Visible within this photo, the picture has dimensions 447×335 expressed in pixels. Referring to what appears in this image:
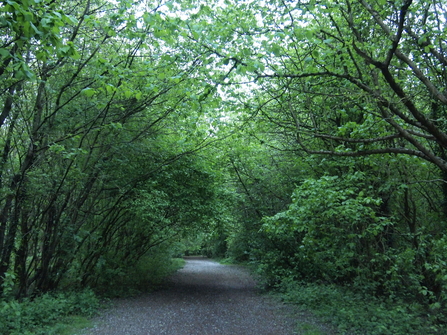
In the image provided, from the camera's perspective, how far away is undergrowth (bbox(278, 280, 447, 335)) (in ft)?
21.5

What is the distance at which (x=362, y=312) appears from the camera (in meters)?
7.77

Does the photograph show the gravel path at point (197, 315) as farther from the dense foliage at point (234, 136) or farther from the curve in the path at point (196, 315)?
the dense foliage at point (234, 136)

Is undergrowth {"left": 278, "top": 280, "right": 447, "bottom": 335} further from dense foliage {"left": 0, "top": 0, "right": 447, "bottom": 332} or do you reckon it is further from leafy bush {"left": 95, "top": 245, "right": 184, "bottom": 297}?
leafy bush {"left": 95, "top": 245, "right": 184, "bottom": 297}

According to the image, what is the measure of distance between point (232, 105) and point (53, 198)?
16.2ft

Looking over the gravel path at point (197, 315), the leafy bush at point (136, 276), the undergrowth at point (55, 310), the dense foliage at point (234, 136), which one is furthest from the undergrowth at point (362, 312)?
the leafy bush at point (136, 276)

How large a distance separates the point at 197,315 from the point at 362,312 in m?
4.20

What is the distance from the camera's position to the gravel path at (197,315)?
7594 mm

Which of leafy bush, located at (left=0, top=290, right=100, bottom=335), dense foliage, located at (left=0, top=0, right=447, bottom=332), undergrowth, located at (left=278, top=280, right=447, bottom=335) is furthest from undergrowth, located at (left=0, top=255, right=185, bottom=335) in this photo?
undergrowth, located at (left=278, top=280, right=447, bottom=335)

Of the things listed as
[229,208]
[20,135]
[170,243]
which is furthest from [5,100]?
[170,243]

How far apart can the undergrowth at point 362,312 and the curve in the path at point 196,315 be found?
86 centimetres

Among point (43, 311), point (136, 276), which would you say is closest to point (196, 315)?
point (43, 311)

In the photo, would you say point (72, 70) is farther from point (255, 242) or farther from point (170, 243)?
point (170, 243)

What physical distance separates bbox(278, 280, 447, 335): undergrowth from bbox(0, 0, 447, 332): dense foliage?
309 mm

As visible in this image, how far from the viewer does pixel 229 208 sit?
1395cm
